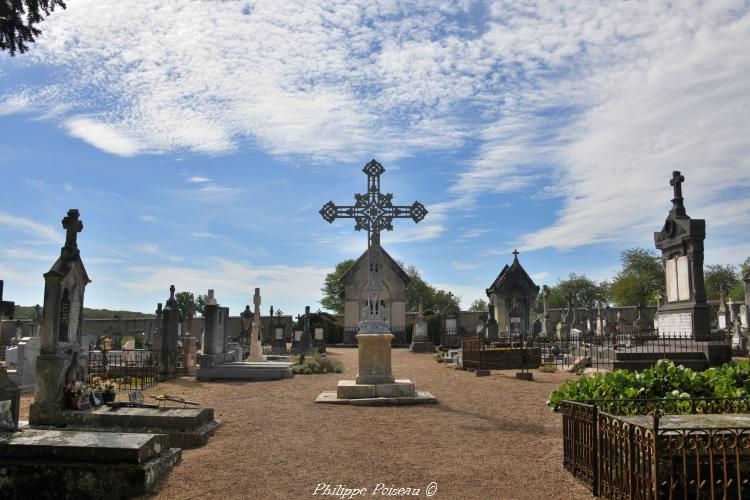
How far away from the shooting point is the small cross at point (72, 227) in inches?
411

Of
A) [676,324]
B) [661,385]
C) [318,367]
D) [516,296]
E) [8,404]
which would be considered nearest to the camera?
[8,404]

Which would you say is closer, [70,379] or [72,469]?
[72,469]

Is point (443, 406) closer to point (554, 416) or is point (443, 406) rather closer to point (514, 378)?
point (554, 416)

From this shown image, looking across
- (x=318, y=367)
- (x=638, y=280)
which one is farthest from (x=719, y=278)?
(x=318, y=367)

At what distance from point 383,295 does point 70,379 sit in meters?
34.0

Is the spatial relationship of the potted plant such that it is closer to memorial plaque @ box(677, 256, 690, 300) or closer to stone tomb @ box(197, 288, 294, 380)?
stone tomb @ box(197, 288, 294, 380)

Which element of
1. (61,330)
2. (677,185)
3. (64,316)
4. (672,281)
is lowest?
(61,330)

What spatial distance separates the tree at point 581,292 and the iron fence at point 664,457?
232ft

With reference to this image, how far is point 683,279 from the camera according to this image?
16578mm

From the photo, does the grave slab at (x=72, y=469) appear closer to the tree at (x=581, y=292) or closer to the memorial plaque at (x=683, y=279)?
the memorial plaque at (x=683, y=279)

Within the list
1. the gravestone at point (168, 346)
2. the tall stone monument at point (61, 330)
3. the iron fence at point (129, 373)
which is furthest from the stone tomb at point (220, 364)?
the tall stone monument at point (61, 330)

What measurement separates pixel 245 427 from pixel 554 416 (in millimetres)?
5241

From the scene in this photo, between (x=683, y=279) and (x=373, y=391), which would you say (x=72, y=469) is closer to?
(x=373, y=391)

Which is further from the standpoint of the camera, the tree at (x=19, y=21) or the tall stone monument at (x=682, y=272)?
the tall stone monument at (x=682, y=272)
